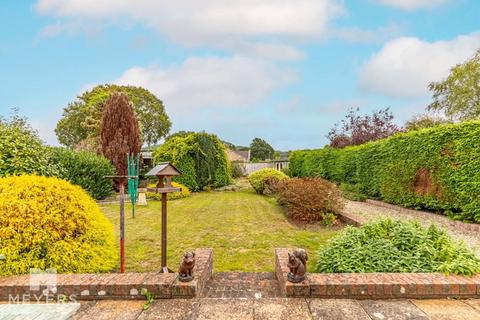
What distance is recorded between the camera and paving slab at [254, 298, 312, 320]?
2.57 m

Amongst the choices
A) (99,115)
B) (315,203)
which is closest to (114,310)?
(315,203)

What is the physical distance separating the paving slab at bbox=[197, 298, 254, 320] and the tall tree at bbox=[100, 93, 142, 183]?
15.7 m

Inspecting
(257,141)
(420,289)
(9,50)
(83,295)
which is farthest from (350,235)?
(257,141)

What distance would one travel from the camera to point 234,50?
1064 centimetres

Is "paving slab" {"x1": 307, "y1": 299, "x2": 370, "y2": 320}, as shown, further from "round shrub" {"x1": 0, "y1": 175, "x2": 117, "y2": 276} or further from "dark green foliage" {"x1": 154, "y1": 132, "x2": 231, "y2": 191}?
"dark green foliage" {"x1": 154, "y1": 132, "x2": 231, "y2": 191}

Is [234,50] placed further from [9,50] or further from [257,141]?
[257,141]

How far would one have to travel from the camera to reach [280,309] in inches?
107

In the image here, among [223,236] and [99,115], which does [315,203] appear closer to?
[223,236]

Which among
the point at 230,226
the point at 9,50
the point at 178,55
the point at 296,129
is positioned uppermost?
the point at 178,55

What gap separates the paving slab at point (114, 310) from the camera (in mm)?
2605

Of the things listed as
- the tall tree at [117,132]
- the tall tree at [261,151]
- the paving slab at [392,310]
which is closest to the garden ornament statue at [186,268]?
the paving slab at [392,310]

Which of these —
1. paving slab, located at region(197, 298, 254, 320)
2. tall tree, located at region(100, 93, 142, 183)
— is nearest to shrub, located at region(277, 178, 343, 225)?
paving slab, located at region(197, 298, 254, 320)

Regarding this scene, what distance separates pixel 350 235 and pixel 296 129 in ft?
30.6

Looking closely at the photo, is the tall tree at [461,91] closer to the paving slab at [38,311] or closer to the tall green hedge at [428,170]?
the tall green hedge at [428,170]
